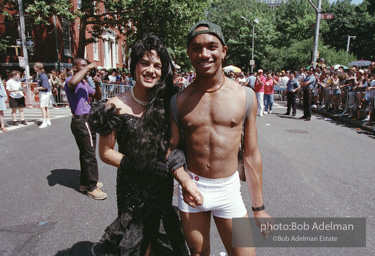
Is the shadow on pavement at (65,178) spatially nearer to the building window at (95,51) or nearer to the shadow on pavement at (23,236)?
the shadow on pavement at (23,236)

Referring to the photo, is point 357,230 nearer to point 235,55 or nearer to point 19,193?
point 19,193

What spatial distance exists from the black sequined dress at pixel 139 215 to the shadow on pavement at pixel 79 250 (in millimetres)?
920

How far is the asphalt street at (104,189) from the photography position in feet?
10.4

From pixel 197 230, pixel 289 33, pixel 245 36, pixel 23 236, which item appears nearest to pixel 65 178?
pixel 23 236

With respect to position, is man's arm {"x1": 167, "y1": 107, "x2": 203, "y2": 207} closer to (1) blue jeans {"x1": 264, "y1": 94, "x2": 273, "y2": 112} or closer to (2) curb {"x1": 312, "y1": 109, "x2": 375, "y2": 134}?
(2) curb {"x1": 312, "y1": 109, "x2": 375, "y2": 134}

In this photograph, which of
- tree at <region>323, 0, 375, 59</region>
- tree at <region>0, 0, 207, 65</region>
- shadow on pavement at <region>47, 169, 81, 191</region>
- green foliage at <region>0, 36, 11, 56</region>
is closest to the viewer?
shadow on pavement at <region>47, 169, 81, 191</region>

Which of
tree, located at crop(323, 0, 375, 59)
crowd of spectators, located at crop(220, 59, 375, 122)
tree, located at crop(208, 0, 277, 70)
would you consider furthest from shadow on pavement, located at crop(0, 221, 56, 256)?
tree, located at crop(323, 0, 375, 59)

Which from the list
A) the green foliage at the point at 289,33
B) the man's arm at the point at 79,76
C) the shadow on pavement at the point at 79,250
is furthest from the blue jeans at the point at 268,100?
the green foliage at the point at 289,33

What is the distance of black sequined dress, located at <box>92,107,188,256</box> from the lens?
6.68 ft

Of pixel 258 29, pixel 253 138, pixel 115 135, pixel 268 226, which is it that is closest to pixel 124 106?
pixel 115 135

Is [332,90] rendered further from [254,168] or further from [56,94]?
[56,94]

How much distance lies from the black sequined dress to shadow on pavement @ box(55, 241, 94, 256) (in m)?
0.92

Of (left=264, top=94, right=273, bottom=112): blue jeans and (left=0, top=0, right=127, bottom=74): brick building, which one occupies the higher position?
(left=0, top=0, right=127, bottom=74): brick building

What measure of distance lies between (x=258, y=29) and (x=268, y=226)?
44.4 meters
